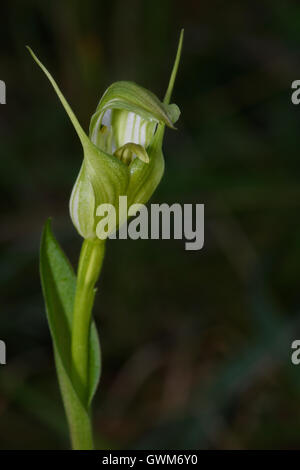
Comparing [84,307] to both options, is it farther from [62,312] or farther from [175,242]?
[175,242]

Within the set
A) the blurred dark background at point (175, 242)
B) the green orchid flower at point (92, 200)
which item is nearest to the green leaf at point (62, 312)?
the green orchid flower at point (92, 200)

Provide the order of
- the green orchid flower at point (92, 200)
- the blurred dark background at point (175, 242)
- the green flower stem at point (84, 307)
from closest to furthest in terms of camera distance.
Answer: the green orchid flower at point (92, 200) → the green flower stem at point (84, 307) → the blurred dark background at point (175, 242)

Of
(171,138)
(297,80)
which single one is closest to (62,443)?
(171,138)

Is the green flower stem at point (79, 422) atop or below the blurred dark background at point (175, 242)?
below

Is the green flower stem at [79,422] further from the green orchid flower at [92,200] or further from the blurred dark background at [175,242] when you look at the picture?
the blurred dark background at [175,242]

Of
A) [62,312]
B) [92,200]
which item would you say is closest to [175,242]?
[62,312]
